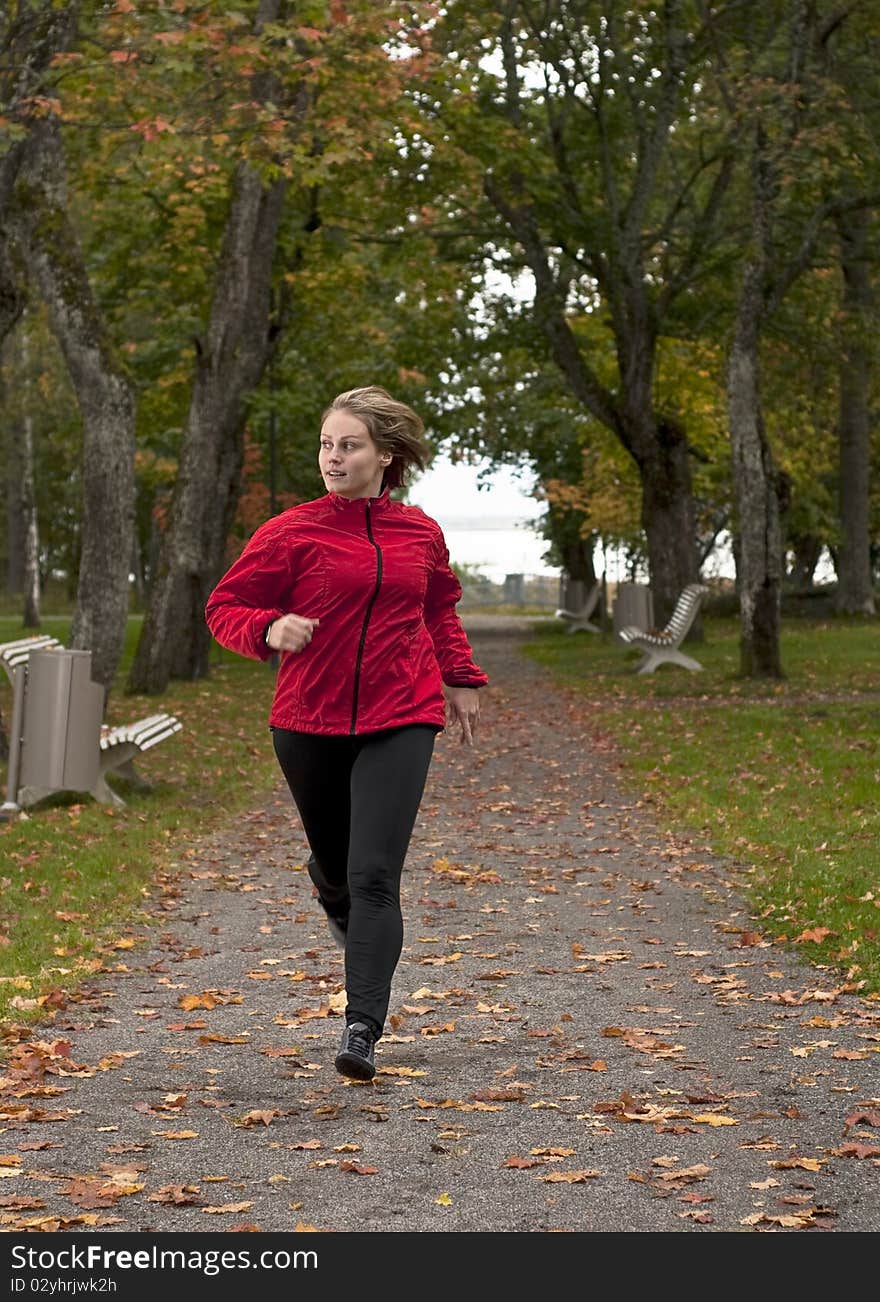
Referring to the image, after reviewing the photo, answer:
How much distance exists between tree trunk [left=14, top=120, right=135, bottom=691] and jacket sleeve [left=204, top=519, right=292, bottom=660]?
49.5 feet

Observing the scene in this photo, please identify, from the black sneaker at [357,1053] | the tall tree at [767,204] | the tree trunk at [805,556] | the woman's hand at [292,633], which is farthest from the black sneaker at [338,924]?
the tree trunk at [805,556]

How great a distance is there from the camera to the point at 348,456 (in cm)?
610

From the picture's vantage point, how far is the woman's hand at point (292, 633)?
19.0 feet

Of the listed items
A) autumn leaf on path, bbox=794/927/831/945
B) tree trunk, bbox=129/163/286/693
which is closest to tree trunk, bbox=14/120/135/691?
tree trunk, bbox=129/163/286/693

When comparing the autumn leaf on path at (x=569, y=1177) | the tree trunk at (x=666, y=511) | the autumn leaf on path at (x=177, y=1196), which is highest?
the tree trunk at (x=666, y=511)

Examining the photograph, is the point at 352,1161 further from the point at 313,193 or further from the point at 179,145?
the point at 313,193

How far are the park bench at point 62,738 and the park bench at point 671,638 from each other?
15414mm

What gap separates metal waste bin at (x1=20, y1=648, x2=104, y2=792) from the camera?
13.3 meters

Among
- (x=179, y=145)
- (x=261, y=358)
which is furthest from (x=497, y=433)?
(x=179, y=145)

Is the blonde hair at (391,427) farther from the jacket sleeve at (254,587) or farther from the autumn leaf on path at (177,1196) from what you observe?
the autumn leaf on path at (177,1196)

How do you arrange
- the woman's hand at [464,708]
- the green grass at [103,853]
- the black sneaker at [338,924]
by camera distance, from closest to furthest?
1. the woman's hand at [464,708]
2. the black sneaker at [338,924]
3. the green grass at [103,853]

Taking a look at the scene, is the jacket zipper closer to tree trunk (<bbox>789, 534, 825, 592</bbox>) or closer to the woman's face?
the woman's face

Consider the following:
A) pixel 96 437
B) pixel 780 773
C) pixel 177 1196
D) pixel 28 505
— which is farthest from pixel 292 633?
pixel 28 505

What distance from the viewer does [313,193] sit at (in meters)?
30.6
